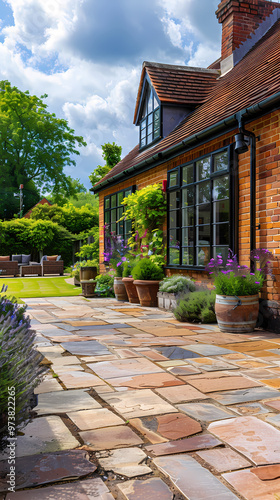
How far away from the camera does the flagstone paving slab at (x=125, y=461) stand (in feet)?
6.30

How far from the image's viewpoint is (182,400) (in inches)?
113

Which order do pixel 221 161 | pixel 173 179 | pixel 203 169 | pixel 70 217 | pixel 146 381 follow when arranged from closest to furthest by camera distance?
pixel 146 381 < pixel 221 161 < pixel 203 169 < pixel 173 179 < pixel 70 217

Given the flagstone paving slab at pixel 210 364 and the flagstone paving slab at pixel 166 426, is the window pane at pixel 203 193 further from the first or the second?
the flagstone paving slab at pixel 166 426

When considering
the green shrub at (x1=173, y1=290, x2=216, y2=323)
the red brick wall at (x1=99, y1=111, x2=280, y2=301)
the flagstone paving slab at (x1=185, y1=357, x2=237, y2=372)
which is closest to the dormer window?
the red brick wall at (x1=99, y1=111, x2=280, y2=301)

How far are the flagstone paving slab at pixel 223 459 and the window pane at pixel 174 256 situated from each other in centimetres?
621

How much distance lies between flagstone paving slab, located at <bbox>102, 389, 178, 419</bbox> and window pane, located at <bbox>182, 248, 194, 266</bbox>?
4826 mm

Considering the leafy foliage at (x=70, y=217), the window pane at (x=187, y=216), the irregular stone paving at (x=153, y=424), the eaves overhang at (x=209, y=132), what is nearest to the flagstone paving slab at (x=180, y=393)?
the irregular stone paving at (x=153, y=424)

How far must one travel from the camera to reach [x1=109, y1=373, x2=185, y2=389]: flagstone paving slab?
3.20 m

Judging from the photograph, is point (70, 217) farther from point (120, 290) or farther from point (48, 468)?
point (48, 468)

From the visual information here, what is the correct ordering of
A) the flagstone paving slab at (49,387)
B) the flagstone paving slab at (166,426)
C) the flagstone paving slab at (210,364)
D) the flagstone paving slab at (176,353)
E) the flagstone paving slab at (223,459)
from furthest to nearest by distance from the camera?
1. the flagstone paving slab at (176,353)
2. the flagstone paving slab at (210,364)
3. the flagstone paving slab at (49,387)
4. the flagstone paving slab at (166,426)
5. the flagstone paving slab at (223,459)

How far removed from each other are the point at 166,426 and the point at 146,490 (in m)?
0.67

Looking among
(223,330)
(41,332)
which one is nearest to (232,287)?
(223,330)

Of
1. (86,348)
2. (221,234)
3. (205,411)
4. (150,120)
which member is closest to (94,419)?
(205,411)

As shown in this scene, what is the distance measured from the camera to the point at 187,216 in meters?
7.97
